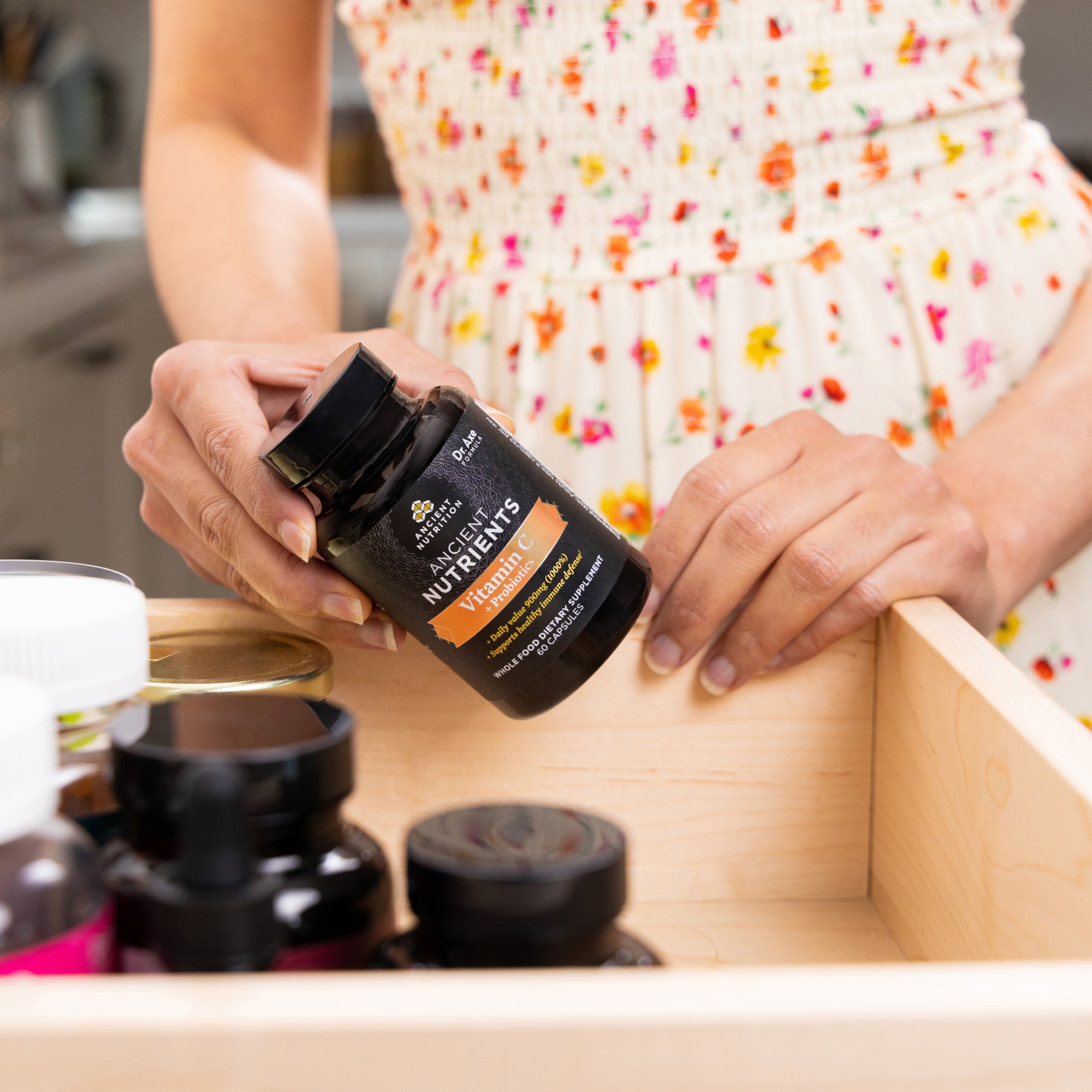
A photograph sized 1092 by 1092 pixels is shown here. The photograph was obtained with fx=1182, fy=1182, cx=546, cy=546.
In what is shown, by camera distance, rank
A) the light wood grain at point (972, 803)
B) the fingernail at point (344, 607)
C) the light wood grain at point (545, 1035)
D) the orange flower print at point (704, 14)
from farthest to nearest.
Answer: the orange flower print at point (704, 14) → the fingernail at point (344, 607) → the light wood grain at point (972, 803) → the light wood grain at point (545, 1035)

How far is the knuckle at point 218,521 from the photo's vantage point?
1.57ft

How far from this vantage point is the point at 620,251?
74cm

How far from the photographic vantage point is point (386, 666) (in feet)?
1.66

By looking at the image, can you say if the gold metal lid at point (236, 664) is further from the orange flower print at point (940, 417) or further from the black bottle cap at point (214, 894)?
the orange flower print at point (940, 417)

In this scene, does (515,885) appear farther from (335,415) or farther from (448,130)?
(448,130)

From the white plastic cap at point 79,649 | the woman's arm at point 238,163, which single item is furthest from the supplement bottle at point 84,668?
the woman's arm at point 238,163

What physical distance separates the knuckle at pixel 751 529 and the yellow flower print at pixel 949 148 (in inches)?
14.7

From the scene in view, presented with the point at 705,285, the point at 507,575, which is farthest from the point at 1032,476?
Answer: the point at 507,575

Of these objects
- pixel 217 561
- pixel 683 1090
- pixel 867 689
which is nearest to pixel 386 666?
pixel 217 561

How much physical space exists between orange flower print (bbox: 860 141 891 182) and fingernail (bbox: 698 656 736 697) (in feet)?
1.24

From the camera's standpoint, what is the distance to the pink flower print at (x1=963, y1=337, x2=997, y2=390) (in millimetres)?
734

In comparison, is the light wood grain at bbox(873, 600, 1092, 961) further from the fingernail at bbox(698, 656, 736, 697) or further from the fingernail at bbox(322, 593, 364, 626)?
the fingernail at bbox(322, 593, 364, 626)

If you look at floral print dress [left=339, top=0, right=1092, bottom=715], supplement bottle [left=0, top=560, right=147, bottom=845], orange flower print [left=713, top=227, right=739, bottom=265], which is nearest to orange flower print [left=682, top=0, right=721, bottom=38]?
floral print dress [left=339, top=0, right=1092, bottom=715]

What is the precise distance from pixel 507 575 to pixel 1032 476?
0.34m
